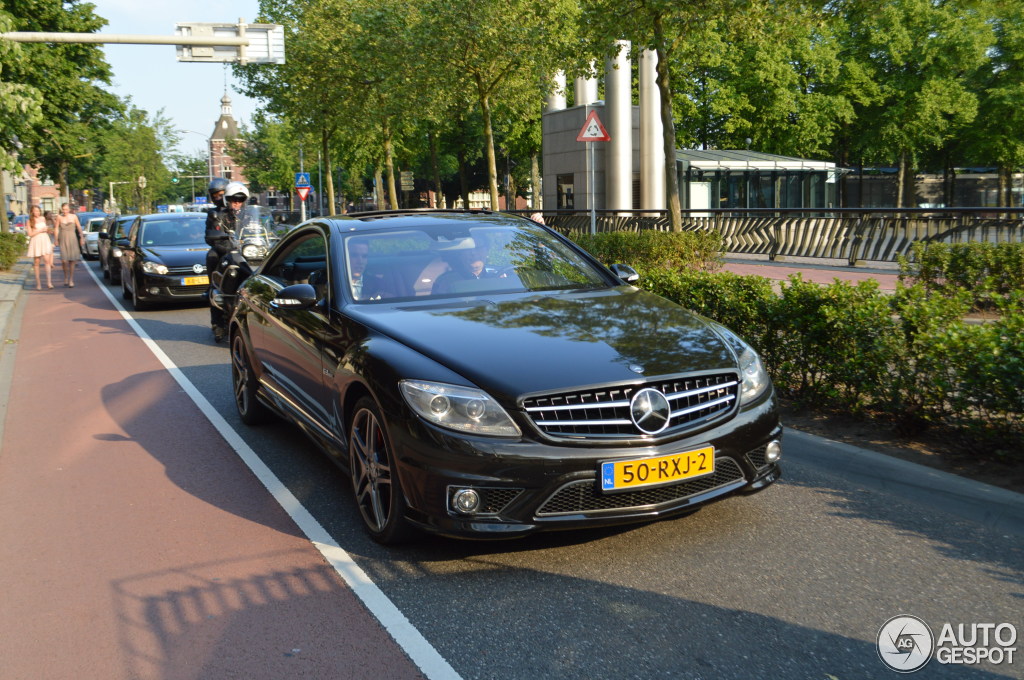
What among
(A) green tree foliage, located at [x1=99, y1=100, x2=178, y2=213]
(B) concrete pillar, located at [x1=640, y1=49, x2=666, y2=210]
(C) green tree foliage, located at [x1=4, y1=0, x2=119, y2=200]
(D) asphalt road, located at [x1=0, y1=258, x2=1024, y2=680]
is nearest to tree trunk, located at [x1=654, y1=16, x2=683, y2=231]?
(D) asphalt road, located at [x1=0, y1=258, x2=1024, y2=680]

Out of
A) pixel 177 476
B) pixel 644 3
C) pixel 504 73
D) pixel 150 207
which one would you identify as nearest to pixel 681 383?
pixel 177 476

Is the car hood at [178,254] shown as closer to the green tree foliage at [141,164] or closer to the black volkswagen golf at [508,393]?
the black volkswagen golf at [508,393]

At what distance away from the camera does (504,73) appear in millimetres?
25375

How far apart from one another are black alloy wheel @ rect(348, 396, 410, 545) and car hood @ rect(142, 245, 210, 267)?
1256 centimetres

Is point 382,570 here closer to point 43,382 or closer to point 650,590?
point 650,590

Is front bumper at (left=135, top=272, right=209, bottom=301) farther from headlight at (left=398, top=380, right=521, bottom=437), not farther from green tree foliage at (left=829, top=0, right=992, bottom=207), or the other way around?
green tree foliage at (left=829, top=0, right=992, bottom=207)

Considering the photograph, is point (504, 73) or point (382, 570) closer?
point (382, 570)

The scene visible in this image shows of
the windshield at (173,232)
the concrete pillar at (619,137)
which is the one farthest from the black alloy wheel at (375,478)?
the concrete pillar at (619,137)

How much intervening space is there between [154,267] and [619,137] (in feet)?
66.6

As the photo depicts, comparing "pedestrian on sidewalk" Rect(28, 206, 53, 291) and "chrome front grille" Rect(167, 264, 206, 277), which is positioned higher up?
"pedestrian on sidewalk" Rect(28, 206, 53, 291)

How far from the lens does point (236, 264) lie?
37.4ft

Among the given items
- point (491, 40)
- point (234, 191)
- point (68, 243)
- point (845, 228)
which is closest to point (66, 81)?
point (68, 243)

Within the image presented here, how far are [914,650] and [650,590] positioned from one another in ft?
3.42

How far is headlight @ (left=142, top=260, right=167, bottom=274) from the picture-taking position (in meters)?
16.4
